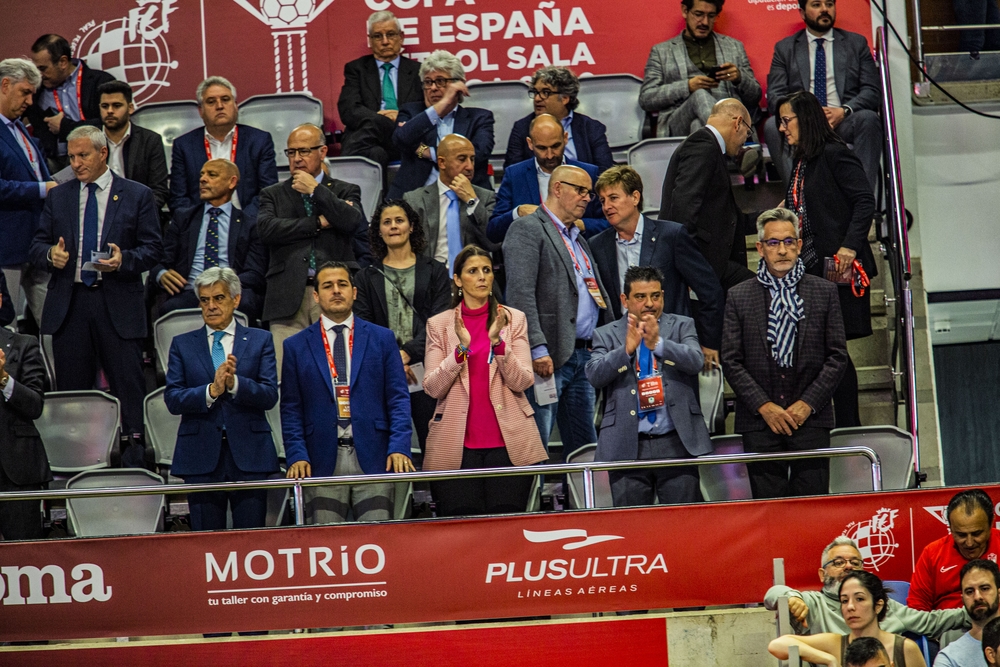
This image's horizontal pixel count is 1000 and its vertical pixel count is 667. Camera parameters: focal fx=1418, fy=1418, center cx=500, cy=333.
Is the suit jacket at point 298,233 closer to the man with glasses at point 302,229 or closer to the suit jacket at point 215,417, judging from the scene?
the man with glasses at point 302,229

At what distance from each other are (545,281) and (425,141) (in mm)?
1865

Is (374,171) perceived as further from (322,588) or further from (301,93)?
(322,588)

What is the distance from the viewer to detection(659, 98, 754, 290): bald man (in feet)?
24.5

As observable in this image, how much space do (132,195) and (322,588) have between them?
2871 millimetres

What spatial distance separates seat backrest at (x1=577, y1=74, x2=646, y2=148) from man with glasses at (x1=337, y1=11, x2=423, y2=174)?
4.04 feet

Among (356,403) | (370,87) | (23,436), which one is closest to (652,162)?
(370,87)

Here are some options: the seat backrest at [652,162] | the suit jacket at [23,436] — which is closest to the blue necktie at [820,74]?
the seat backrest at [652,162]

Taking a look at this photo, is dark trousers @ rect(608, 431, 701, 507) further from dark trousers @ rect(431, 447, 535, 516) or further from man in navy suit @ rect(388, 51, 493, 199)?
man in navy suit @ rect(388, 51, 493, 199)

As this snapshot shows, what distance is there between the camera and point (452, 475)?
6230 mm

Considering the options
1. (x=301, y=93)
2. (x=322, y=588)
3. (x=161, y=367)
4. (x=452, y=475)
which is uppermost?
(x=301, y=93)

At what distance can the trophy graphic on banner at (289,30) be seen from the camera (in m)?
10.8

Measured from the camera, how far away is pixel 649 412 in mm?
6570

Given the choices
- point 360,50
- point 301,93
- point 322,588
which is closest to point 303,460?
point 322,588

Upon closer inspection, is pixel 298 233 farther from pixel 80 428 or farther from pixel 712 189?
pixel 712 189
